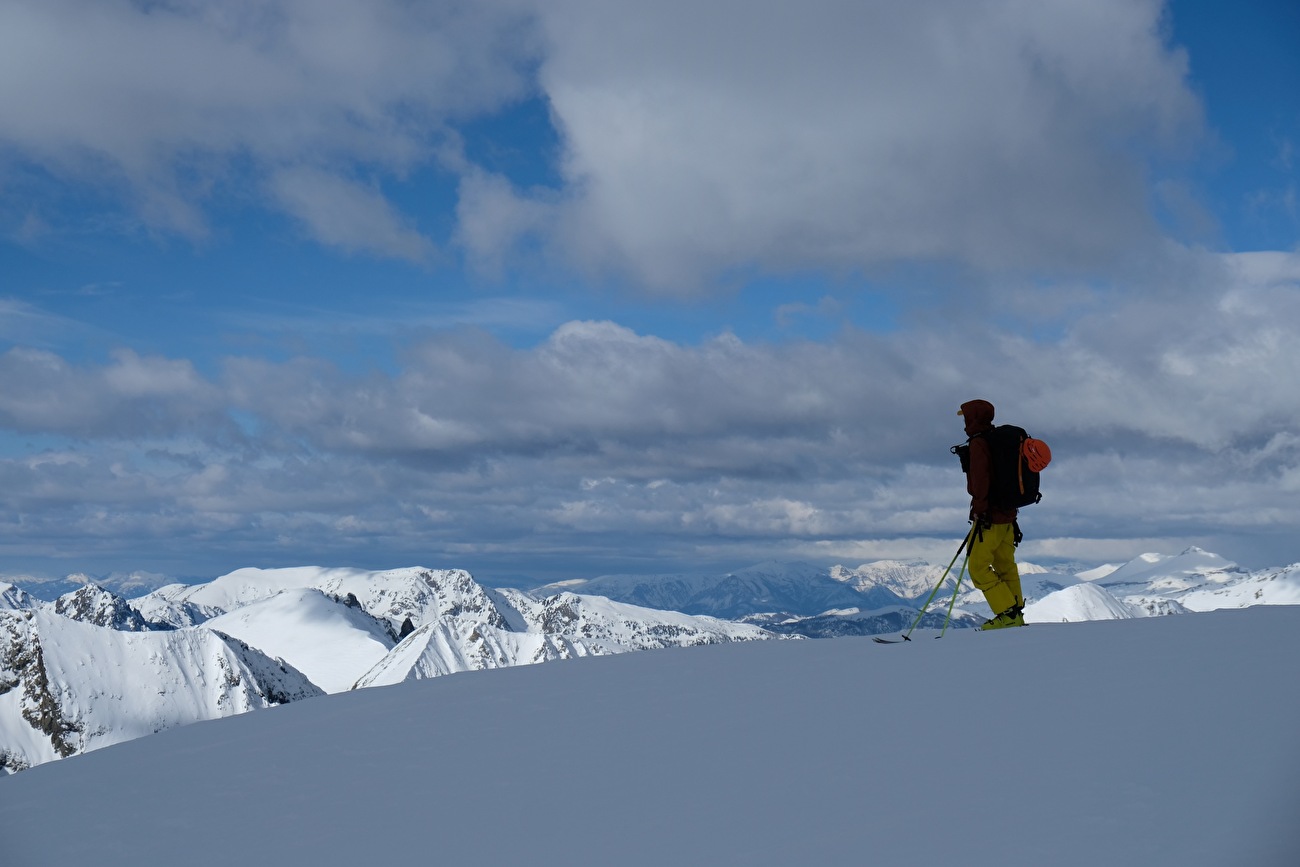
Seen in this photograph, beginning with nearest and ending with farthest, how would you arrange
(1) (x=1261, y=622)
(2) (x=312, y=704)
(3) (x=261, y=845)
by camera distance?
(3) (x=261, y=845)
(1) (x=1261, y=622)
(2) (x=312, y=704)

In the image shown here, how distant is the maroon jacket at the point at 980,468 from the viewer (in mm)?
13648

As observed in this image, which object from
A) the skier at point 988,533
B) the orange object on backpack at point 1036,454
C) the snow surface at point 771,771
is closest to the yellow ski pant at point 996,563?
the skier at point 988,533

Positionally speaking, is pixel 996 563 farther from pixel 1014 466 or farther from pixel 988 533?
pixel 1014 466

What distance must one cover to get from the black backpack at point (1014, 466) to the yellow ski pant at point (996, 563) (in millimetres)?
427

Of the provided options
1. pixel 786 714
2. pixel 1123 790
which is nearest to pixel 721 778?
pixel 786 714

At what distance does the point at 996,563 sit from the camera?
14000 millimetres

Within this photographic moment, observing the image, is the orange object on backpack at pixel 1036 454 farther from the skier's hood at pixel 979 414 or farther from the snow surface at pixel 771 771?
the snow surface at pixel 771 771

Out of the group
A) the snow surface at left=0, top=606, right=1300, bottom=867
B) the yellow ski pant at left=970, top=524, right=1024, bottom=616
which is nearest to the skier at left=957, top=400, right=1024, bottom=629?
the yellow ski pant at left=970, top=524, right=1024, bottom=616

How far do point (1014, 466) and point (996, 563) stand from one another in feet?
4.82

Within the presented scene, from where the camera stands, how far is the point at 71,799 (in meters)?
9.27

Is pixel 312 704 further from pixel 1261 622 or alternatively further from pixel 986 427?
pixel 1261 622

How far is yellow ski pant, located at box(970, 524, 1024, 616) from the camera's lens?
13812 mm

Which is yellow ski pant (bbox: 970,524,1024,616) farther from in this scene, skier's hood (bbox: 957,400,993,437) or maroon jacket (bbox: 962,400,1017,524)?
skier's hood (bbox: 957,400,993,437)

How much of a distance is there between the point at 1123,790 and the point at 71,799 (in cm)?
908
